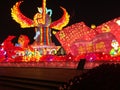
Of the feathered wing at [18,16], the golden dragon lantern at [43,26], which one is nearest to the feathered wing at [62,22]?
the golden dragon lantern at [43,26]

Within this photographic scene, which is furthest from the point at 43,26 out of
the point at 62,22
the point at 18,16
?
the point at 18,16

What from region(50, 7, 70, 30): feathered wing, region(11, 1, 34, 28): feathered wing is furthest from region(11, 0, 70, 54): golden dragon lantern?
region(11, 1, 34, 28): feathered wing

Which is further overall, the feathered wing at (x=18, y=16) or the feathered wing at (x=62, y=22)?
the feathered wing at (x=62, y=22)

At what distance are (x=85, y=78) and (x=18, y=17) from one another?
3296 centimetres

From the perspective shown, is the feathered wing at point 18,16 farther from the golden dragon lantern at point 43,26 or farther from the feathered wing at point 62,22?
the feathered wing at point 62,22

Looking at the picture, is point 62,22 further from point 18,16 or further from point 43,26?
point 18,16

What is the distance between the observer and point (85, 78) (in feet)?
21.1

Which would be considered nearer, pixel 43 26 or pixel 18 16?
pixel 18 16

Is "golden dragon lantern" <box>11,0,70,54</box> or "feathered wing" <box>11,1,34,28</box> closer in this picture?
"feathered wing" <box>11,1,34,28</box>

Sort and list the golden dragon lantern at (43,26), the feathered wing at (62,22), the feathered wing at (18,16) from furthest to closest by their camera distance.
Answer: the golden dragon lantern at (43,26) → the feathered wing at (62,22) → the feathered wing at (18,16)

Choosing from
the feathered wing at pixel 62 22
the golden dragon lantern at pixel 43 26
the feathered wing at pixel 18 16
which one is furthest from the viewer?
the golden dragon lantern at pixel 43 26

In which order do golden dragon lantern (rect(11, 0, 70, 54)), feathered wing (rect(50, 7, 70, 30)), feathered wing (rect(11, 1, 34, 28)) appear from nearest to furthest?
feathered wing (rect(11, 1, 34, 28)) → feathered wing (rect(50, 7, 70, 30)) → golden dragon lantern (rect(11, 0, 70, 54))

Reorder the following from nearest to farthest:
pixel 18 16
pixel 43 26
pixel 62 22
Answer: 1. pixel 18 16
2. pixel 62 22
3. pixel 43 26

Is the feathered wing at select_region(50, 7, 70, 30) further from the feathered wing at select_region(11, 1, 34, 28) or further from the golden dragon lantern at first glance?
the feathered wing at select_region(11, 1, 34, 28)
